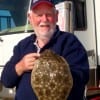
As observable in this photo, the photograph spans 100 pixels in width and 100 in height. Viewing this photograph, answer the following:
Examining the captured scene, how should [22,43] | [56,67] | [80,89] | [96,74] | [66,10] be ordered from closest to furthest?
[56,67] → [80,89] → [22,43] → [66,10] → [96,74]

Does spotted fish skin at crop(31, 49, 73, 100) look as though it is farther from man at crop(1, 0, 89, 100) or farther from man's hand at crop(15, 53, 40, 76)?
man at crop(1, 0, 89, 100)

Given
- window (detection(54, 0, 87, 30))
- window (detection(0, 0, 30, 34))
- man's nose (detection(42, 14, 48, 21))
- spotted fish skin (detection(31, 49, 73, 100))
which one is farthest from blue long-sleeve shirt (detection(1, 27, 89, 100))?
window (detection(0, 0, 30, 34))

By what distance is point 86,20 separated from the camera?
6262 millimetres

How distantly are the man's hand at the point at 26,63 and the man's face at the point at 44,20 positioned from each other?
23 centimetres

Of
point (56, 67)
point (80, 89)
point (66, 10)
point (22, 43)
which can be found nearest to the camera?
point (56, 67)

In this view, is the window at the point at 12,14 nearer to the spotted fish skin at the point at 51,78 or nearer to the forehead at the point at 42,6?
the forehead at the point at 42,6

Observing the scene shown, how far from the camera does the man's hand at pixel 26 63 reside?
9.70ft

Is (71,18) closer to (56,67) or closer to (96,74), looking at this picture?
(96,74)

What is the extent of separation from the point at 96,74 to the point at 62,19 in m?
1.02

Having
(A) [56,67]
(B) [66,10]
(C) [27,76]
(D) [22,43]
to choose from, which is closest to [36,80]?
(A) [56,67]

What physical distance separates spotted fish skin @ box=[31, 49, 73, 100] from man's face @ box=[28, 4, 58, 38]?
396 mm

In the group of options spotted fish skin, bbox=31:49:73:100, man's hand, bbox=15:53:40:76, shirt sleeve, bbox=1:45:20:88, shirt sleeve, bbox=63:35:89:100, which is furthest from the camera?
shirt sleeve, bbox=1:45:20:88

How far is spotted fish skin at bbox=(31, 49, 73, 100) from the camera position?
277 centimetres

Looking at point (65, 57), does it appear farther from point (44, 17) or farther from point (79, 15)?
point (79, 15)
